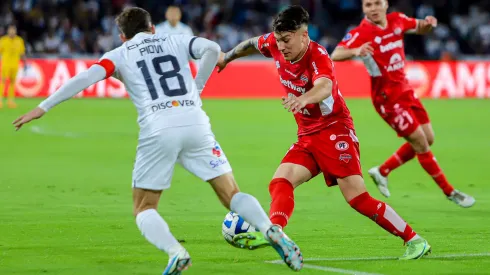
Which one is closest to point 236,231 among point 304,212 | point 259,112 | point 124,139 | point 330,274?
point 330,274

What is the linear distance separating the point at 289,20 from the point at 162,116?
1.23 metres

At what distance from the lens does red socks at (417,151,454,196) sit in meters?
10.2

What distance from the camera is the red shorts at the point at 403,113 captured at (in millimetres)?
10586

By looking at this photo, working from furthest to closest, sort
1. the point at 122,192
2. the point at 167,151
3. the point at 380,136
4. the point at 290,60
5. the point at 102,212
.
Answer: the point at 380,136 → the point at 122,192 → the point at 102,212 → the point at 290,60 → the point at 167,151

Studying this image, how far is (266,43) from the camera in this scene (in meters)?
7.63

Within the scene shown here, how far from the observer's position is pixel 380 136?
18.6 metres

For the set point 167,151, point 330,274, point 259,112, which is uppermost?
point 167,151

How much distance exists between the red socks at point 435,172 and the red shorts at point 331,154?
315cm

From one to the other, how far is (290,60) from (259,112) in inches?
664

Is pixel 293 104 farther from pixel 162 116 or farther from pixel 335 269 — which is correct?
pixel 335 269

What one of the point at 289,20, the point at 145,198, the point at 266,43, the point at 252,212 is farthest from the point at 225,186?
the point at 266,43

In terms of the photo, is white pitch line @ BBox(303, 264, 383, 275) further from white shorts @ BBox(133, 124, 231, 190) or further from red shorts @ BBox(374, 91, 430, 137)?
red shorts @ BBox(374, 91, 430, 137)

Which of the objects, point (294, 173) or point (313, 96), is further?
point (294, 173)

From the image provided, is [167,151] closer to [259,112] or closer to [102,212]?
[102,212]
